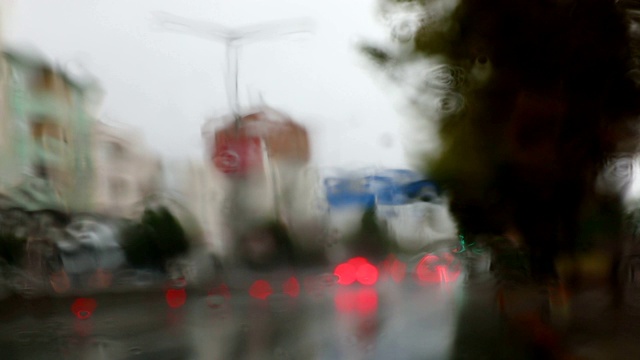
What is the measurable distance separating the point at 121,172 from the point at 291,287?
304 cm

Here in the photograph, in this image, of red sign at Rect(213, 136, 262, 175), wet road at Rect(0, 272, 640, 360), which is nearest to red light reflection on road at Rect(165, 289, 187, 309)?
wet road at Rect(0, 272, 640, 360)

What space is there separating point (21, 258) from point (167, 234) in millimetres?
1862

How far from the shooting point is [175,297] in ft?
33.9

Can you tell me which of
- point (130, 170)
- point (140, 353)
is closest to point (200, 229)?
point (130, 170)

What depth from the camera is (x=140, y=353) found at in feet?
20.3

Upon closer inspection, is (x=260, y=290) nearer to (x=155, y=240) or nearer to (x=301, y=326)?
(x=155, y=240)

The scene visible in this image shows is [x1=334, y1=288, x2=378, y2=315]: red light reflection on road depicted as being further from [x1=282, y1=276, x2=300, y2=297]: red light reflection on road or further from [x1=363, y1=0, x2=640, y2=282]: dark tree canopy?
[x1=363, y1=0, x2=640, y2=282]: dark tree canopy

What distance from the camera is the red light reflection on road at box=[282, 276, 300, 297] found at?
10.9 meters

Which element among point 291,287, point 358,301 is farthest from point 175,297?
point 358,301

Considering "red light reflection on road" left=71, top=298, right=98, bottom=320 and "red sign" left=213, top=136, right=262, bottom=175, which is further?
"red sign" left=213, top=136, right=262, bottom=175

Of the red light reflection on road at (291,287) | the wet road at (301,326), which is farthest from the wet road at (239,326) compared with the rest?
the red light reflection on road at (291,287)

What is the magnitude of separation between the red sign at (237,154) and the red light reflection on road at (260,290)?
1647 mm

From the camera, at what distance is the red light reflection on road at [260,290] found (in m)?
10.5

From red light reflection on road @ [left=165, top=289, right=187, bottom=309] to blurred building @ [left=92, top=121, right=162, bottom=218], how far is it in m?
1.25
